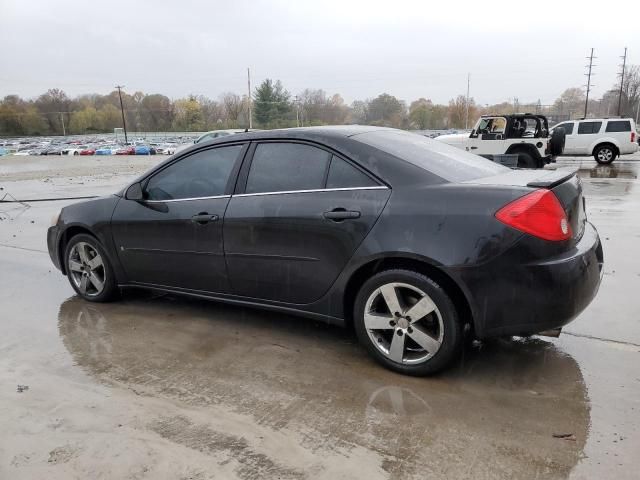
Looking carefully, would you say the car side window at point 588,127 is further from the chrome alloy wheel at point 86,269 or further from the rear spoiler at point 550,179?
the chrome alloy wheel at point 86,269

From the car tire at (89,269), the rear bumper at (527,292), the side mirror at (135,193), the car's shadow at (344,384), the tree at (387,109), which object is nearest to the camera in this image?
the car's shadow at (344,384)

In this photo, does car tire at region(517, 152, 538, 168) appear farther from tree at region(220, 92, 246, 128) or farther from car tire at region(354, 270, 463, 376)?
tree at region(220, 92, 246, 128)

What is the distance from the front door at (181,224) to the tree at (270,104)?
77296 mm

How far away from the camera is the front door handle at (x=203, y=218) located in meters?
3.81

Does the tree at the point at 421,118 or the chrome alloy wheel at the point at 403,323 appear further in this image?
the tree at the point at 421,118

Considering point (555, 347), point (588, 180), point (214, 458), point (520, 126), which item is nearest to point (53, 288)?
point (214, 458)

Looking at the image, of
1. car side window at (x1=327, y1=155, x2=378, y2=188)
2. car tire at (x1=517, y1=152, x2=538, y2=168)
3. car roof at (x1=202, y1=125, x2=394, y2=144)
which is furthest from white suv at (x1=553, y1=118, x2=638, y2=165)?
car side window at (x1=327, y1=155, x2=378, y2=188)

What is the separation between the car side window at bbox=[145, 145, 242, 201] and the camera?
3.91 metres

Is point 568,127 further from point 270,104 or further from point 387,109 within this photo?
point 270,104

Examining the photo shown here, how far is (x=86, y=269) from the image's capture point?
4754mm

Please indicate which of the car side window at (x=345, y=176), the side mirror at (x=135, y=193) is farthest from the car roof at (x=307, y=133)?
the side mirror at (x=135, y=193)

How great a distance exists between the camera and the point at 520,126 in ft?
54.2

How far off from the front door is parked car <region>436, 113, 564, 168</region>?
13.3m

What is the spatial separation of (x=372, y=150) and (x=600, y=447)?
2.03 meters
